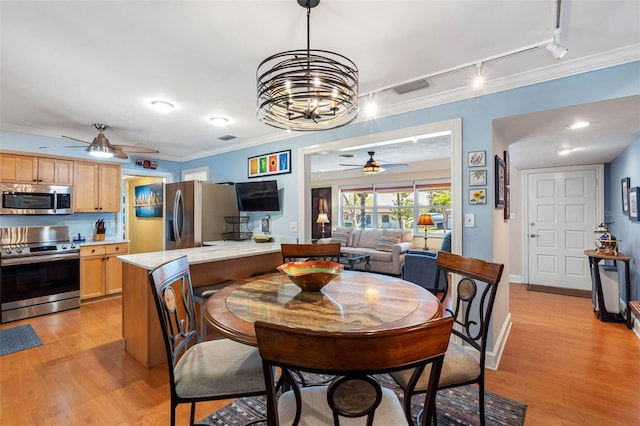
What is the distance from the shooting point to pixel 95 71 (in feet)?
7.59

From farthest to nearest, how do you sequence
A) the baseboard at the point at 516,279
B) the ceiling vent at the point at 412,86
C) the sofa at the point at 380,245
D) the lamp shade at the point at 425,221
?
the lamp shade at the point at 425,221
the sofa at the point at 380,245
the baseboard at the point at 516,279
the ceiling vent at the point at 412,86

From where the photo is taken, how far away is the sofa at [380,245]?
6109 mm

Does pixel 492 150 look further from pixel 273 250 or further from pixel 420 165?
pixel 420 165

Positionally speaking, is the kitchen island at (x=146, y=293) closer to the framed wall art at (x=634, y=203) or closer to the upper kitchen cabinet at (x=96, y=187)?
the upper kitchen cabinet at (x=96, y=187)

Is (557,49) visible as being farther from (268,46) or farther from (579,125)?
(268,46)

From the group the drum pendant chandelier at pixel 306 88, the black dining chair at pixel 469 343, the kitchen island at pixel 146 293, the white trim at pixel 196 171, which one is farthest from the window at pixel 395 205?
the drum pendant chandelier at pixel 306 88

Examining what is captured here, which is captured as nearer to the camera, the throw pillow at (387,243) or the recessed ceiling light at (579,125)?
the recessed ceiling light at (579,125)

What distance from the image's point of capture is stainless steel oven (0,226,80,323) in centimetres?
349

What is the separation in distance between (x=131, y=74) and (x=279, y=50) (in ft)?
4.12

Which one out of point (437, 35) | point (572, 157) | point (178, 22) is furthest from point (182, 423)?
point (572, 157)

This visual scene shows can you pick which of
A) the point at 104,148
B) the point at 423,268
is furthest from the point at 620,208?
the point at 104,148

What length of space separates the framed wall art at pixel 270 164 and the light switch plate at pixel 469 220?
90.0 inches

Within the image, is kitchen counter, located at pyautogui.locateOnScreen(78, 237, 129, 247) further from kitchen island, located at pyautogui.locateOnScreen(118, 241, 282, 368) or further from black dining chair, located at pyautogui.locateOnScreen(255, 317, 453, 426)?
black dining chair, located at pyautogui.locateOnScreen(255, 317, 453, 426)

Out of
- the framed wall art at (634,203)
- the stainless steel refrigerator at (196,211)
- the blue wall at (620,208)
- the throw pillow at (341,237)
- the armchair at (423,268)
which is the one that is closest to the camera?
the framed wall art at (634,203)
